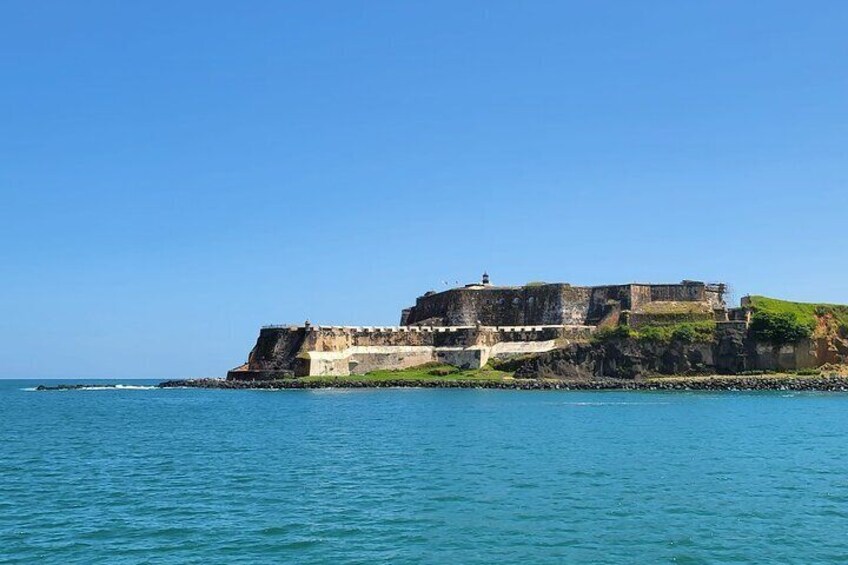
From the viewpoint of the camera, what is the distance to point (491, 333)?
75562 mm

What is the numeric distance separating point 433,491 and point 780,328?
55006 mm

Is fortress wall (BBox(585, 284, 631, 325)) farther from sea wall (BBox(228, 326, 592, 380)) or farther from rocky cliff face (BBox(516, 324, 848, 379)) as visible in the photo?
rocky cliff face (BBox(516, 324, 848, 379))

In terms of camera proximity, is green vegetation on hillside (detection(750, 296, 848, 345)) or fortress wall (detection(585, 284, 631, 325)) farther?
fortress wall (detection(585, 284, 631, 325))

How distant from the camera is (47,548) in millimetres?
14773

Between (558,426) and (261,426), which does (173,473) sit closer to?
(261,426)

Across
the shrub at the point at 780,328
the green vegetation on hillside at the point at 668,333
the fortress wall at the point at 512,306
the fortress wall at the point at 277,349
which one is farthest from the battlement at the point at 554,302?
the fortress wall at the point at 277,349

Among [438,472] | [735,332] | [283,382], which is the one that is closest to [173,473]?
→ [438,472]

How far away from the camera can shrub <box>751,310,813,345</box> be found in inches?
2625

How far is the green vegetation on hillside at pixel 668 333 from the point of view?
227 ft

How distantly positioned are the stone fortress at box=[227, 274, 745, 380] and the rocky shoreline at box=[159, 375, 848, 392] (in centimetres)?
441

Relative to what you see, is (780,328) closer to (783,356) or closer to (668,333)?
(783,356)

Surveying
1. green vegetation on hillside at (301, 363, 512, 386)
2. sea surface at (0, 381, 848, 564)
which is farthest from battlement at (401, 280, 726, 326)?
sea surface at (0, 381, 848, 564)

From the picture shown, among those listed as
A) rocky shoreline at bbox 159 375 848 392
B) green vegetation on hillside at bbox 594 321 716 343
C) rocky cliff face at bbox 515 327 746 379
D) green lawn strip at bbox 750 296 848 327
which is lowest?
rocky shoreline at bbox 159 375 848 392

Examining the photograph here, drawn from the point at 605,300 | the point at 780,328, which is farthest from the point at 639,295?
the point at 780,328
